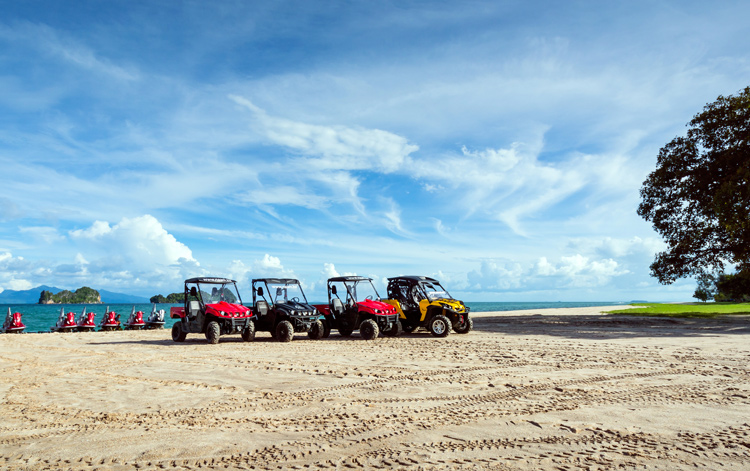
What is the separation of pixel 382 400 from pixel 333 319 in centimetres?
972

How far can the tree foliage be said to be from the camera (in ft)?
68.5

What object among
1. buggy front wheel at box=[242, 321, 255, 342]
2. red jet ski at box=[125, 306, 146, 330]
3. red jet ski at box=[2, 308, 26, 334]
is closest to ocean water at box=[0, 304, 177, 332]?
red jet ski at box=[125, 306, 146, 330]

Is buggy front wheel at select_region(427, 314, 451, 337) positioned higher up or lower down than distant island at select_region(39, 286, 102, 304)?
lower down

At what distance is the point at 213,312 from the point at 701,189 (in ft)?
69.3

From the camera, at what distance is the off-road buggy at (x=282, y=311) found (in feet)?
48.5

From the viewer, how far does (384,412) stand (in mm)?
5801

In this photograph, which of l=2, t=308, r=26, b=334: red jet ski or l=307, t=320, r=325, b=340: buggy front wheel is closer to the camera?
l=307, t=320, r=325, b=340: buggy front wheel

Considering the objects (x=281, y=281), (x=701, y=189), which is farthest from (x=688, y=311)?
(x=281, y=281)

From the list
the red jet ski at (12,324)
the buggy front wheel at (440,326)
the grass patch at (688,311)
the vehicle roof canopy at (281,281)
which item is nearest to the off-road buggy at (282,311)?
the vehicle roof canopy at (281,281)

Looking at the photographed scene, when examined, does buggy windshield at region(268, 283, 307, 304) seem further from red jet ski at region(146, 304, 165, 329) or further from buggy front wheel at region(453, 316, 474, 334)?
red jet ski at region(146, 304, 165, 329)

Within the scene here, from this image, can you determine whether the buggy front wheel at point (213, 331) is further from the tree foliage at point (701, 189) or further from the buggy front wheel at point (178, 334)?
the tree foliage at point (701, 189)

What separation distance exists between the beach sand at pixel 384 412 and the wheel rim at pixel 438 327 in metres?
4.31

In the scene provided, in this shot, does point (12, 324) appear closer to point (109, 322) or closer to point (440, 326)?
point (109, 322)

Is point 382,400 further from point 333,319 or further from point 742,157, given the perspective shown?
point 742,157
